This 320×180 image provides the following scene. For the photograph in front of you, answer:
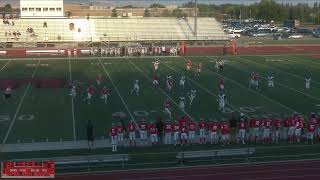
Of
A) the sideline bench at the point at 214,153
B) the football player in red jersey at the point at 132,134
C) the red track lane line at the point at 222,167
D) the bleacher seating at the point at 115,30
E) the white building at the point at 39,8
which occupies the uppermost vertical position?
the white building at the point at 39,8

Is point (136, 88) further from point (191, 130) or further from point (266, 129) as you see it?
point (266, 129)

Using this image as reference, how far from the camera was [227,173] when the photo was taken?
504 inches

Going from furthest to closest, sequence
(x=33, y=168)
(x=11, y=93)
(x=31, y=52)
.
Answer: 1. (x=31, y=52)
2. (x=11, y=93)
3. (x=33, y=168)

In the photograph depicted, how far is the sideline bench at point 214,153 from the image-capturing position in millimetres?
13625

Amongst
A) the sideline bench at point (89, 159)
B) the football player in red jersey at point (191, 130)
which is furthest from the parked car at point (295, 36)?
the sideline bench at point (89, 159)

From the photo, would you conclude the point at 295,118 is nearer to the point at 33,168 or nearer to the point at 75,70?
the point at 33,168

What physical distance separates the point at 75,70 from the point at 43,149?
16.5 metres

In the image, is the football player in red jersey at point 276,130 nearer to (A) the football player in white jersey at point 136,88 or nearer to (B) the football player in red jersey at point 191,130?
(B) the football player in red jersey at point 191,130

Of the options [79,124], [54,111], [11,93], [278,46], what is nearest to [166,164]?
[79,124]

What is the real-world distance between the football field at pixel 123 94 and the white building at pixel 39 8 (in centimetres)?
1831

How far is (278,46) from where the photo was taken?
4678cm

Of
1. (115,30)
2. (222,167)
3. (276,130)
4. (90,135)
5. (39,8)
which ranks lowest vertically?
(222,167)

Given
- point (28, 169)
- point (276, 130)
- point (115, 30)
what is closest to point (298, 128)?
point (276, 130)

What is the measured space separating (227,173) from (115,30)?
41516 mm
